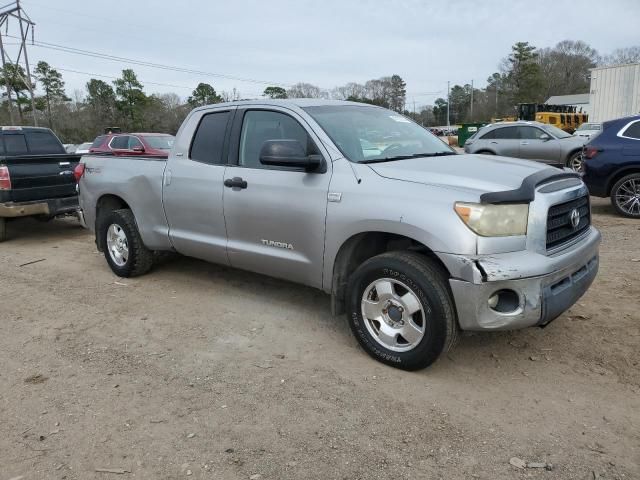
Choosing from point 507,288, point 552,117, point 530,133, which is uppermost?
point 552,117

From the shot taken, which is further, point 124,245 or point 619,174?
point 619,174

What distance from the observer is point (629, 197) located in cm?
848

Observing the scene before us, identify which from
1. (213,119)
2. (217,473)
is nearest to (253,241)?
(213,119)

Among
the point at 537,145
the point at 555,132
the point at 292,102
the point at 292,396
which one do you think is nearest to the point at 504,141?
the point at 537,145

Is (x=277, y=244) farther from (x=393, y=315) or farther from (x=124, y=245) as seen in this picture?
(x=124, y=245)

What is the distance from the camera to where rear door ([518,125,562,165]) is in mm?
13414

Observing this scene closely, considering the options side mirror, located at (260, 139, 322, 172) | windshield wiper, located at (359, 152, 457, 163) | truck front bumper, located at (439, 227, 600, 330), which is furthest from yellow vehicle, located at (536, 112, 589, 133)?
truck front bumper, located at (439, 227, 600, 330)

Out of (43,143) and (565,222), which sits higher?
(43,143)

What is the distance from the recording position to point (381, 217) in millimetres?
3449

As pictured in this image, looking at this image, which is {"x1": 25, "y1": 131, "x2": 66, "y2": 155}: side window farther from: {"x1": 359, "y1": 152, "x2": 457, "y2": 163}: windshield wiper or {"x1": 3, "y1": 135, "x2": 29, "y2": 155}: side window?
{"x1": 359, "y1": 152, "x2": 457, "y2": 163}: windshield wiper

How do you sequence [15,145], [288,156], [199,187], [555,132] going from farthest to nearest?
[555,132] → [15,145] → [199,187] → [288,156]

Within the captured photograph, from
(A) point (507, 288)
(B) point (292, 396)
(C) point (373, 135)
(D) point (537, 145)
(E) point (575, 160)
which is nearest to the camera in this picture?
(A) point (507, 288)

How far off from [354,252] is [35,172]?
644 centimetres

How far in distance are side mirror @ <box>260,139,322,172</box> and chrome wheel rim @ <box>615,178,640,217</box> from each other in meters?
6.93
